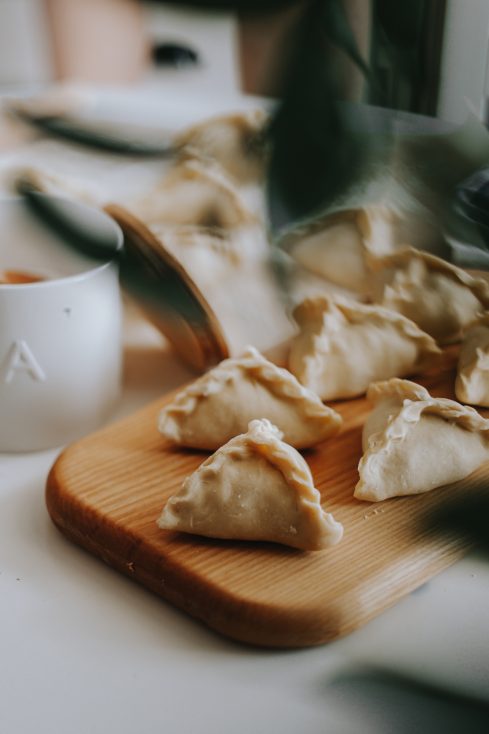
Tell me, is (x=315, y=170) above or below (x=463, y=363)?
above

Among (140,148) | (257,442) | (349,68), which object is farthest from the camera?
(140,148)

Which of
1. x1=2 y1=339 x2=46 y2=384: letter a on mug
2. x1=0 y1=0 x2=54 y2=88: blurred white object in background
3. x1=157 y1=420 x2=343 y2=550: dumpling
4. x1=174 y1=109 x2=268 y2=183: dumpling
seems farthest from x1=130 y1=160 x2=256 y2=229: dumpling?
x1=0 y1=0 x2=54 y2=88: blurred white object in background

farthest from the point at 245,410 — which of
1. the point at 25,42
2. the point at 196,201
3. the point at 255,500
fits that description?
the point at 25,42

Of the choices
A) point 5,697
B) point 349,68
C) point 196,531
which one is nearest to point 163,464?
point 196,531

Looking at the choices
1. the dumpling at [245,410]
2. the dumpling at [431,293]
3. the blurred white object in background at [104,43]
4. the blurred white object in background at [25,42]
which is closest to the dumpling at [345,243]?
the dumpling at [431,293]

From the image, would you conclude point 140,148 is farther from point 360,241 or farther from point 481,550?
point 481,550

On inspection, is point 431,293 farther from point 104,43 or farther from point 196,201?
point 104,43
